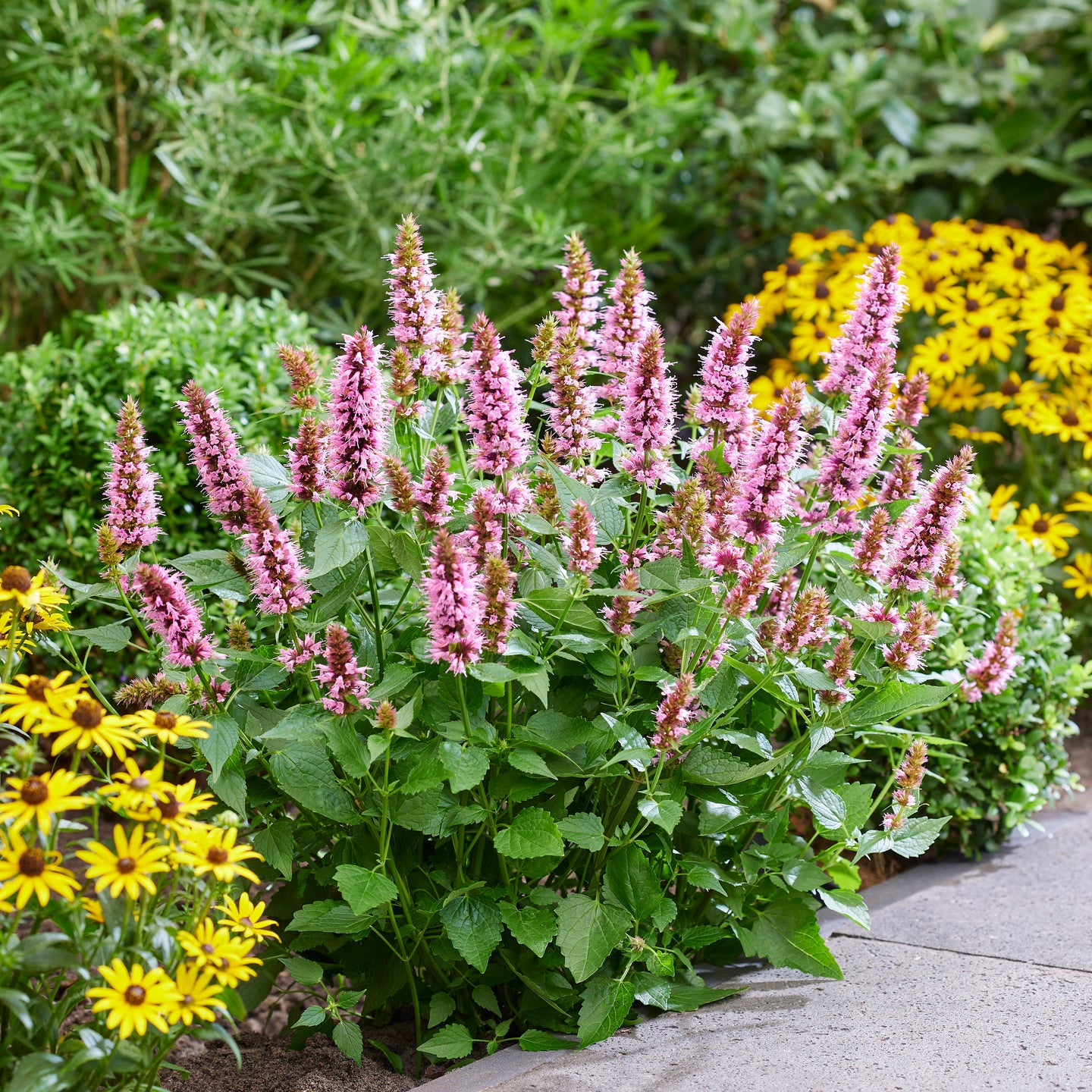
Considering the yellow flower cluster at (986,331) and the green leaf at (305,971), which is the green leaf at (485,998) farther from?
the yellow flower cluster at (986,331)

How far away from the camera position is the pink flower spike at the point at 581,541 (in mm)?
1766

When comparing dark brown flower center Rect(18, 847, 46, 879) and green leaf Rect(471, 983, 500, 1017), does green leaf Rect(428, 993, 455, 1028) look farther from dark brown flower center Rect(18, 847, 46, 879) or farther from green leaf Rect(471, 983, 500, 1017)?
dark brown flower center Rect(18, 847, 46, 879)

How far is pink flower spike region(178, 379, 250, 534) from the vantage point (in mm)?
1821

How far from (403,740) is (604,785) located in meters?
0.38

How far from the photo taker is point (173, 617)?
1773mm

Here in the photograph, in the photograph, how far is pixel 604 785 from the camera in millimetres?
2092

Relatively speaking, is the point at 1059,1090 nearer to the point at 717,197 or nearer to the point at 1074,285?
the point at 1074,285

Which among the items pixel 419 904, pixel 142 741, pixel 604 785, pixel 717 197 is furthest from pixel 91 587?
pixel 717 197

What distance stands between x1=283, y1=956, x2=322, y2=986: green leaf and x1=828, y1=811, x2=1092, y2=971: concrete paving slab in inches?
42.1

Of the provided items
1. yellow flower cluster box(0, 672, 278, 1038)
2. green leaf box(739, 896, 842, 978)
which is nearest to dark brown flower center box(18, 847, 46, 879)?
yellow flower cluster box(0, 672, 278, 1038)

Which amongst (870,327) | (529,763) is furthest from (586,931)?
(870,327)

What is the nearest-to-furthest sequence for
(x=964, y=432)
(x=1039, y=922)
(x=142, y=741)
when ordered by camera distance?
(x=142, y=741), (x=1039, y=922), (x=964, y=432)

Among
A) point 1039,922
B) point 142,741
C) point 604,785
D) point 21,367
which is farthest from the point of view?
point 21,367

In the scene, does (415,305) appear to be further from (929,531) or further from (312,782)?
(929,531)
